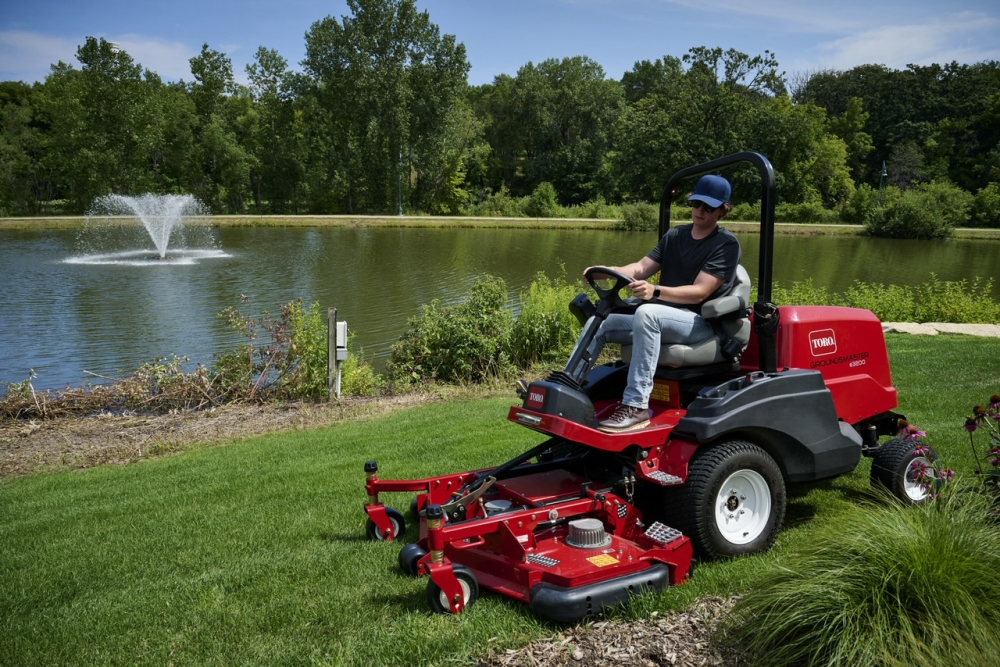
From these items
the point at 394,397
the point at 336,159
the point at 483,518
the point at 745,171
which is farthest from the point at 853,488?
the point at 336,159

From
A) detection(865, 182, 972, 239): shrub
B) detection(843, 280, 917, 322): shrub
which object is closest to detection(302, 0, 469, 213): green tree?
detection(865, 182, 972, 239): shrub

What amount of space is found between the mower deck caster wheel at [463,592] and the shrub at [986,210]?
5823cm

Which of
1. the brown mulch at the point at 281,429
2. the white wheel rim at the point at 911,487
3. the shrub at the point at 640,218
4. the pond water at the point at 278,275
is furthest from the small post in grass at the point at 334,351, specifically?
the shrub at the point at 640,218

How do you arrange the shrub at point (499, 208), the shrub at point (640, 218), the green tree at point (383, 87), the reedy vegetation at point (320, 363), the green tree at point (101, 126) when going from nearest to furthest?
the reedy vegetation at point (320, 363) → the shrub at point (640, 218) → the green tree at point (101, 126) → the green tree at point (383, 87) → the shrub at point (499, 208)

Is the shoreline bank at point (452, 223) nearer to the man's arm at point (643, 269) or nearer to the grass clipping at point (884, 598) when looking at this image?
the man's arm at point (643, 269)

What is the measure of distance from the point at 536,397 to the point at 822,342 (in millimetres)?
2035

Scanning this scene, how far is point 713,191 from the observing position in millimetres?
4746

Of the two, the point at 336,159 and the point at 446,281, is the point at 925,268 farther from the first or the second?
the point at 336,159

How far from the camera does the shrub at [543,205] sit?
55.2m

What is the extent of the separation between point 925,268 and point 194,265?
89.2ft

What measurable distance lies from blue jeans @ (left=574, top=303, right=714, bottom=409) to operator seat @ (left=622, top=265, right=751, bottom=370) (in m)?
0.06

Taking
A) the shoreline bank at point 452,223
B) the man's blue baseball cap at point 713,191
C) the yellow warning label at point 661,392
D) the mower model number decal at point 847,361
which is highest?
Answer: the shoreline bank at point 452,223

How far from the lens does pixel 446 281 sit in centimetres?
2241

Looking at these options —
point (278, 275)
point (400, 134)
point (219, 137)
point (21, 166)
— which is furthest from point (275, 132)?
point (278, 275)
